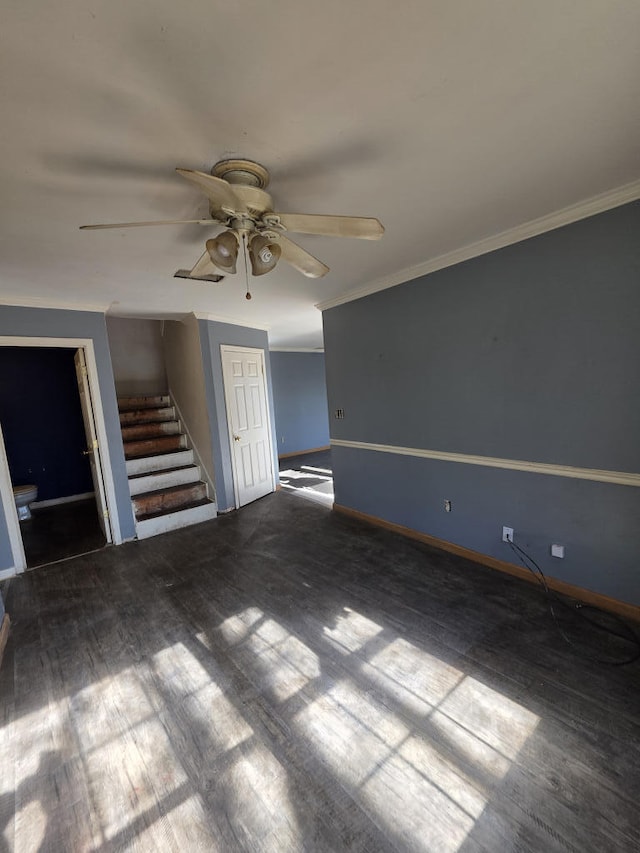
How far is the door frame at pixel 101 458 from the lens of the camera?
310 cm

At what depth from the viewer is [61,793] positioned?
1367mm

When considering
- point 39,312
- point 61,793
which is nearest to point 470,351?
point 61,793

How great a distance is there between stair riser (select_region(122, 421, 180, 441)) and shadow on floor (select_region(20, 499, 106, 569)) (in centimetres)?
115

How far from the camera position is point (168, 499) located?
4.17m

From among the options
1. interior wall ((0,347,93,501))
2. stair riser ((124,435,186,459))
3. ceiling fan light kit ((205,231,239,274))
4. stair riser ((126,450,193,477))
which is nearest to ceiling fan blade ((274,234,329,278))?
ceiling fan light kit ((205,231,239,274))

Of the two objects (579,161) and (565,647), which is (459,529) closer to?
(565,647)

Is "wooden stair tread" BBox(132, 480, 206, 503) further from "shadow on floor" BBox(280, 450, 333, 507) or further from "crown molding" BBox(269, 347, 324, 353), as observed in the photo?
"crown molding" BBox(269, 347, 324, 353)

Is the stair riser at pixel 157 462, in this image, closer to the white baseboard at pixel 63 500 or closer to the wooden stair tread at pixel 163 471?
the wooden stair tread at pixel 163 471

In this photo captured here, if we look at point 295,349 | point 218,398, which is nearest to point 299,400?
point 295,349

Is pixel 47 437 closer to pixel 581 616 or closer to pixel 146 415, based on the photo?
pixel 146 415

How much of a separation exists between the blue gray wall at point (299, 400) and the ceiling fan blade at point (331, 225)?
5.76 m

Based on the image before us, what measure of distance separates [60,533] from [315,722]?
390 centimetres

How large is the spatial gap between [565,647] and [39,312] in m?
4.66

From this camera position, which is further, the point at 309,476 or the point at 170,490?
the point at 309,476
